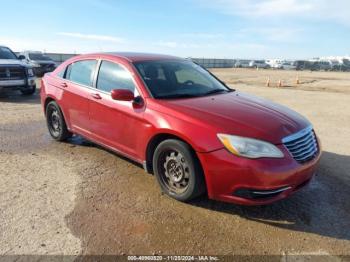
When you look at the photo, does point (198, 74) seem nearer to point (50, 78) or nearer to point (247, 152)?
point (247, 152)

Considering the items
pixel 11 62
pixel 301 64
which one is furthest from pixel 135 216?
pixel 301 64

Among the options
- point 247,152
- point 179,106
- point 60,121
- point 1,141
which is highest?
point 179,106

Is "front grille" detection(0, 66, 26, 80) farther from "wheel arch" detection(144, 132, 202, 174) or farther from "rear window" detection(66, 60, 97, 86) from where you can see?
"wheel arch" detection(144, 132, 202, 174)

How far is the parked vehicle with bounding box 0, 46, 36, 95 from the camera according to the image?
12172 mm

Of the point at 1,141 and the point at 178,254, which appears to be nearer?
the point at 178,254

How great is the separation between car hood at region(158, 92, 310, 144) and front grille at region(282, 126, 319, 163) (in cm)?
6

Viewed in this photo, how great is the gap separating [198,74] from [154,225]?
261 cm

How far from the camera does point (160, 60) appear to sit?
17.4ft

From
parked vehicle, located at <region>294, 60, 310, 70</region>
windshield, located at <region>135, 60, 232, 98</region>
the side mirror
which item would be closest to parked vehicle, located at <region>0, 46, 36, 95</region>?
windshield, located at <region>135, 60, 232, 98</region>

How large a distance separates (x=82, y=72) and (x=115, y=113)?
53.5 inches

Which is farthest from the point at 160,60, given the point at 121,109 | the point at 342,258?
the point at 342,258

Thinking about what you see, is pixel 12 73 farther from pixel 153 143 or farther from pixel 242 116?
pixel 242 116

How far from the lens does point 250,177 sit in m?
3.53

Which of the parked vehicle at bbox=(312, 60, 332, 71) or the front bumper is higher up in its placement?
the front bumper
